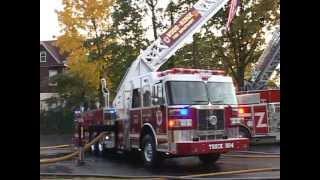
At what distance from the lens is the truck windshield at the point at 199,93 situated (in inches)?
176

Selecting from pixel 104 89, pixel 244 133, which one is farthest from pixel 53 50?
pixel 244 133

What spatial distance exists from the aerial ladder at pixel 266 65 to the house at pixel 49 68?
177cm

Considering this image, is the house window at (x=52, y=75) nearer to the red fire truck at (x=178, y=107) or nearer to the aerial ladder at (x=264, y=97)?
the red fire truck at (x=178, y=107)

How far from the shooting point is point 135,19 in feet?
14.5

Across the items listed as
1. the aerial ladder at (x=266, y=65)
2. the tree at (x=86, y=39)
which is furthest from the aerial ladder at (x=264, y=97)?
the tree at (x=86, y=39)

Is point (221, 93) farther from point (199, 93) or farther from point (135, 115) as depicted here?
point (135, 115)

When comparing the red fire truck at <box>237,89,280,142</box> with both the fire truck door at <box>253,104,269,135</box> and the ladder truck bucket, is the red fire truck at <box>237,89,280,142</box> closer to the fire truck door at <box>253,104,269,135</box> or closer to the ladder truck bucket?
the fire truck door at <box>253,104,269,135</box>

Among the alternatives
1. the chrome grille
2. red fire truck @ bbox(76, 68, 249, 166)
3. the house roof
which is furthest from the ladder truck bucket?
the chrome grille

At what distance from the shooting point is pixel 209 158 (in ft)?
14.5

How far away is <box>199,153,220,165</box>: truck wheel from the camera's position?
4.35 meters

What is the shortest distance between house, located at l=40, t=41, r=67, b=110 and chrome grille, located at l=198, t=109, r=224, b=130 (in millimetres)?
1354

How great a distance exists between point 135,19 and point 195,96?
3.01ft
